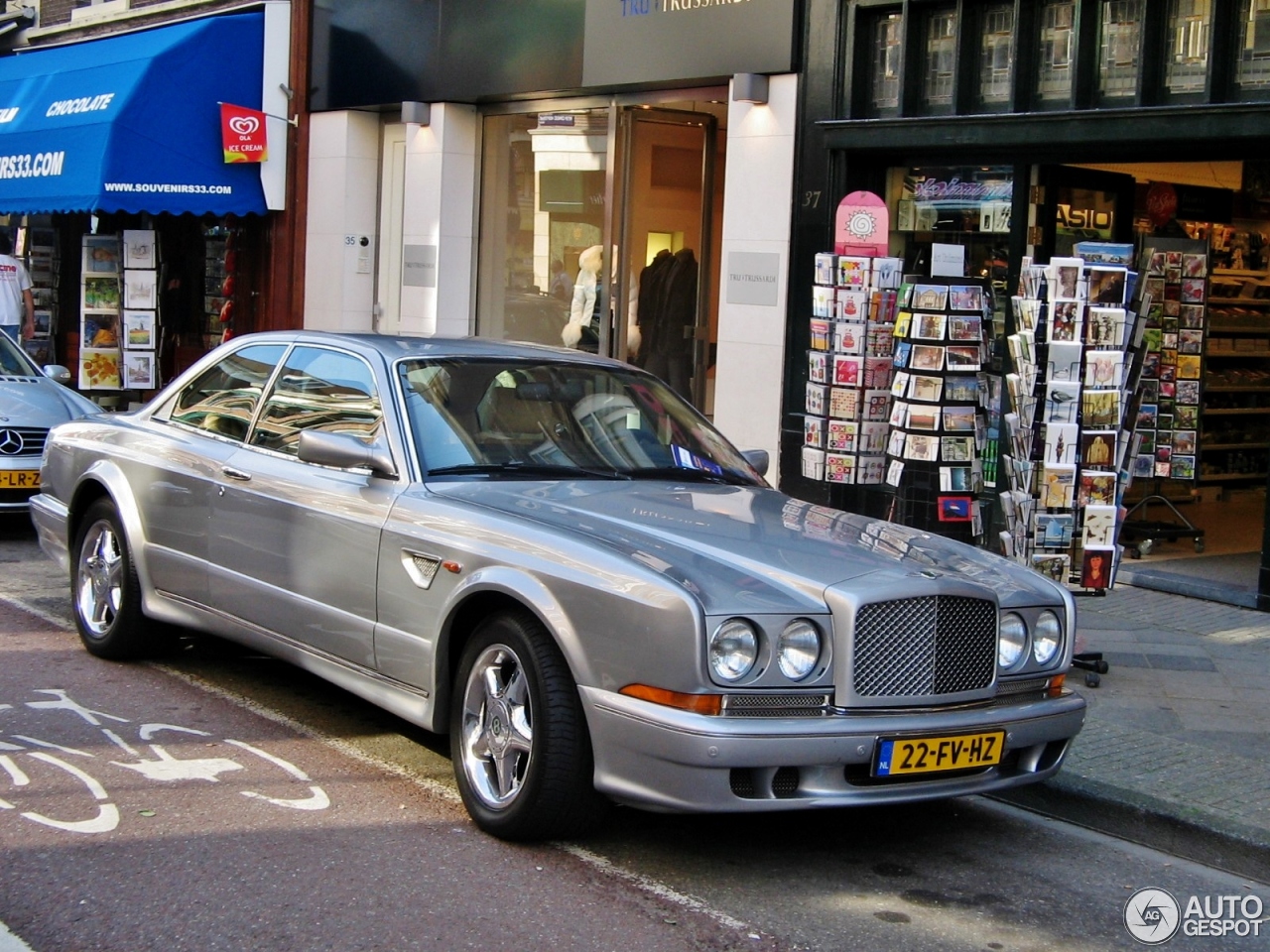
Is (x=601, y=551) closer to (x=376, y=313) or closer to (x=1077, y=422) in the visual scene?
(x=1077, y=422)

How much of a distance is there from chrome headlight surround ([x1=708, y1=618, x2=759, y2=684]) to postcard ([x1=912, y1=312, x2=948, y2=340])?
4338 mm

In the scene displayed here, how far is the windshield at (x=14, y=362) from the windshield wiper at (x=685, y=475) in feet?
23.4

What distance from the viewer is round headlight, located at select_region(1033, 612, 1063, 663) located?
5.21m

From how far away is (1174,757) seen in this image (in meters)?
6.24

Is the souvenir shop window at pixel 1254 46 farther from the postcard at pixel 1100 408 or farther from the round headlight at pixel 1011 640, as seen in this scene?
the round headlight at pixel 1011 640

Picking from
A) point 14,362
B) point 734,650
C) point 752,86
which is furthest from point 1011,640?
point 14,362

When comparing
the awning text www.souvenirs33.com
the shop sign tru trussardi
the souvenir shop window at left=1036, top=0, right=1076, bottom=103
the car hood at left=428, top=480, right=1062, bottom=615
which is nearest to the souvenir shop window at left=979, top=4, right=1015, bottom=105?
the souvenir shop window at left=1036, top=0, right=1076, bottom=103

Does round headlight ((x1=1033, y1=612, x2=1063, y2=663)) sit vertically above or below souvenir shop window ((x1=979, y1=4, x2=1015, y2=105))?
below

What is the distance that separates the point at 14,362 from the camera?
464 inches

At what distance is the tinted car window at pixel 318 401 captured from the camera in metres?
6.06

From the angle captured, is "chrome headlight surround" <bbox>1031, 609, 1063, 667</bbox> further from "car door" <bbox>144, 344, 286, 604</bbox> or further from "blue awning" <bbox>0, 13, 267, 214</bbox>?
"blue awning" <bbox>0, 13, 267, 214</bbox>

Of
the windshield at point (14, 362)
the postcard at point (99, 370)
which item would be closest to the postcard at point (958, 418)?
the windshield at point (14, 362)

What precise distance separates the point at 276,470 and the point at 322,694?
1.15m

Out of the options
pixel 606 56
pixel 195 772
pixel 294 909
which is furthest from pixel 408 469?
pixel 606 56
